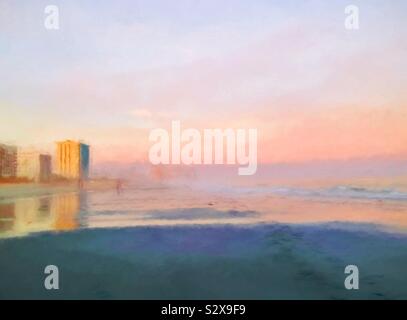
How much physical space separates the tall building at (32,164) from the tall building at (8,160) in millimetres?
19

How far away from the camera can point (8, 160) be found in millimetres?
1947

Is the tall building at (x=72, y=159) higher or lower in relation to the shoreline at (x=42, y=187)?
higher

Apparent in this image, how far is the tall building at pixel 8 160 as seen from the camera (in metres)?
1.94

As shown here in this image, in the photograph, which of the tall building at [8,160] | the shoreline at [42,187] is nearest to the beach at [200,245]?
the shoreline at [42,187]

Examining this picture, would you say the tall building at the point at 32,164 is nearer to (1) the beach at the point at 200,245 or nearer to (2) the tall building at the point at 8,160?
(2) the tall building at the point at 8,160

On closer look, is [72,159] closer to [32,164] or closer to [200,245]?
[32,164]

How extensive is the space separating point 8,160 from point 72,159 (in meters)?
0.29

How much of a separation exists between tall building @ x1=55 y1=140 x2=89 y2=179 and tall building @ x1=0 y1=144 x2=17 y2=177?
189 millimetres

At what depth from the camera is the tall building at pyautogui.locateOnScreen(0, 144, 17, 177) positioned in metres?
1.94

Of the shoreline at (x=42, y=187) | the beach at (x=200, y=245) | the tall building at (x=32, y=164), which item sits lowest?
the beach at (x=200, y=245)

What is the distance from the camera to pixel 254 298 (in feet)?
6.30

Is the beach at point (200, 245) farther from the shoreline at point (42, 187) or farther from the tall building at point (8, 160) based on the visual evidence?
the tall building at point (8, 160)

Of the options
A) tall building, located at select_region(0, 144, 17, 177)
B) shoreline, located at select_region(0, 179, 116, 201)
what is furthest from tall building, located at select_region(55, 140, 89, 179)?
tall building, located at select_region(0, 144, 17, 177)
